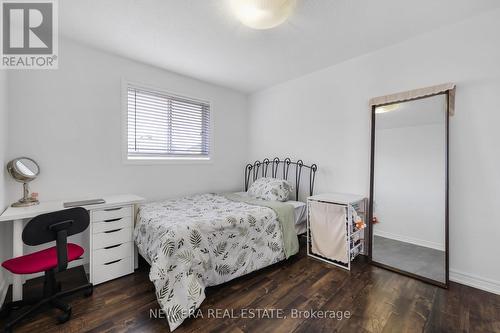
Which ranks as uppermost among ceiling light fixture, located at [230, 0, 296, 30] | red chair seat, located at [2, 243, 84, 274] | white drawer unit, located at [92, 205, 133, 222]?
ceiling light fixture, located at [230, 0, 296, 30]

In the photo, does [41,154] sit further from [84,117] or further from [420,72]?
[420,72]

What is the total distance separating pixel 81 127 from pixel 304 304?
9.58 feet

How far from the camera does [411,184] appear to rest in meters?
2.31

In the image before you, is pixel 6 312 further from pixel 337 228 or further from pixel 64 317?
pixel 337 228

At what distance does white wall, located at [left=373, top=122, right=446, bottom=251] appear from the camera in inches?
84.3

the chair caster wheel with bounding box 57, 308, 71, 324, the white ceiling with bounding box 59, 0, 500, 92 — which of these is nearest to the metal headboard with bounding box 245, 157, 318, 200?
the white ceiling with bounding box 59, 0, 500, 92

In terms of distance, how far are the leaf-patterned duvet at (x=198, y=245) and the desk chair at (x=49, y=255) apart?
59 cm

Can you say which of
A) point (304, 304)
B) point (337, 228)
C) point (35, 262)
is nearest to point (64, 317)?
point (35, 262)

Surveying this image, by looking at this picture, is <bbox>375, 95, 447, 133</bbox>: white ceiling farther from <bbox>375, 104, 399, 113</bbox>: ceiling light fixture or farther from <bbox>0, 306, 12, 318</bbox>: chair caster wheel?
<bbox>0, 306, 12, 318</bbox>: chair caster wheel

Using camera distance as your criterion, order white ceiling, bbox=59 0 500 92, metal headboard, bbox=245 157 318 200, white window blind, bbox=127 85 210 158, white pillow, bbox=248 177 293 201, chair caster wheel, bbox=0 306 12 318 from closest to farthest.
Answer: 1. chair caster wheel, bbox=0 306 12 318
2. white ceiling, bbox=59 0 500 92
3. white window blind, bbox=127 85 210 158
4. white pillow, bbox=248 177 293 201
5. metal headboard, bbox=245 157 318 200

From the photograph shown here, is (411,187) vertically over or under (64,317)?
over

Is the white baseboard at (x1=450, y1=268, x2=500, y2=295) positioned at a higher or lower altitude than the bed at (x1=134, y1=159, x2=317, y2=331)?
lower

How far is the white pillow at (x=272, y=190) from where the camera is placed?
3029 mm

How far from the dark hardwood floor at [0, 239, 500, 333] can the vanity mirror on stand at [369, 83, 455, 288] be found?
0.25m
